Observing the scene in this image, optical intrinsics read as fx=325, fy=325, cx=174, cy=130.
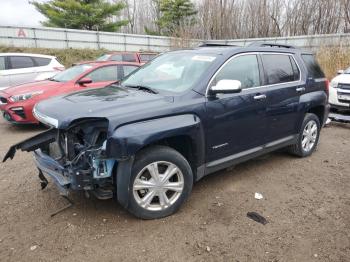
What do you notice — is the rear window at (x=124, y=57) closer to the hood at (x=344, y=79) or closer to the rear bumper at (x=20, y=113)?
the rear bumper at (x=20, y=113)

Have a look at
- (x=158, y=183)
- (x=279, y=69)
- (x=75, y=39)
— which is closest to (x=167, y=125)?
(x=158, y=183)

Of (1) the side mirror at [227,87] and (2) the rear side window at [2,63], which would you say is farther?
(2) the rear side window at [2,63]

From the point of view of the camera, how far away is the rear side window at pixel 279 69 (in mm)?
4477

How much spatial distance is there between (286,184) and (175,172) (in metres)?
1.80

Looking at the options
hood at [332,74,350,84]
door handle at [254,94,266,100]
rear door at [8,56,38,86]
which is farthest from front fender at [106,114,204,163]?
rear door at [8,56,38,86]

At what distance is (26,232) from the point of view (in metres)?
3.22

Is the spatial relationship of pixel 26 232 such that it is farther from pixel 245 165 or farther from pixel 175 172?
pixel 245 165

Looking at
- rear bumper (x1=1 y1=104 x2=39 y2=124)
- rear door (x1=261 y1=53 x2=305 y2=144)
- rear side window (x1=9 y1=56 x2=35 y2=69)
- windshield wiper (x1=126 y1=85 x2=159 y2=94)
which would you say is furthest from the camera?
rear side window (x1=9 y1=56 x2=35 y2=69)

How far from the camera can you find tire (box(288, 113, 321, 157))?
5.20m

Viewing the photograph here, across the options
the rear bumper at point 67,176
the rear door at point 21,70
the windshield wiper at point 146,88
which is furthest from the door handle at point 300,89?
the rear door at point 21,70

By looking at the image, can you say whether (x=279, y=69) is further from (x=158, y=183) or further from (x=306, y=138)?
(x=158, y=183)

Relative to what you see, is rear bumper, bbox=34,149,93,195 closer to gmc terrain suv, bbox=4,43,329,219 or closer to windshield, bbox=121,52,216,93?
gmc terrain suv, bbox=4,43,329,219

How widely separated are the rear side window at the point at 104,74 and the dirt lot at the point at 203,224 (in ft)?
11.7

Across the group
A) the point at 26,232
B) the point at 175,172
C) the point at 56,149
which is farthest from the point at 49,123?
the point at 175,172
